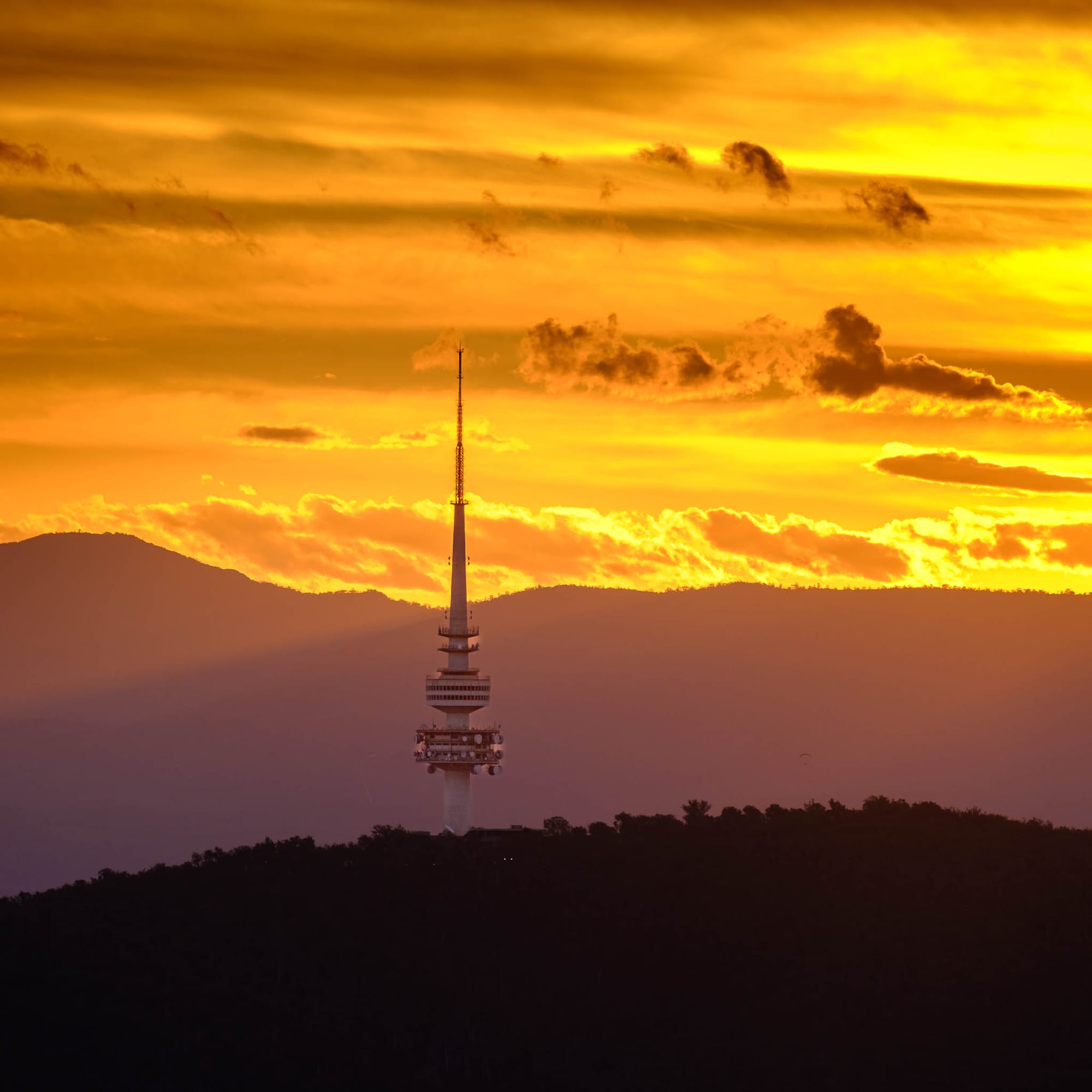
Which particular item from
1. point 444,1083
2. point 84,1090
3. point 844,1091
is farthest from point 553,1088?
point 84,1090

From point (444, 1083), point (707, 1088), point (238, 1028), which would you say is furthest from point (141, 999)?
point (707, 1088)

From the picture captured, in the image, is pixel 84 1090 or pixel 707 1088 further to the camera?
pixel 707 1088

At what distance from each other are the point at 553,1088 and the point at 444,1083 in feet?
28.3

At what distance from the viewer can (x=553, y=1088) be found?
196 meters

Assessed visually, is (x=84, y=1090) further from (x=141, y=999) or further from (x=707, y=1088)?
(x=707, y=1088)

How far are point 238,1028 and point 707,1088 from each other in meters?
37.2

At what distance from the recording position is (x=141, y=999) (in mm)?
197125

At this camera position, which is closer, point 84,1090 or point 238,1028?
point 84,1090

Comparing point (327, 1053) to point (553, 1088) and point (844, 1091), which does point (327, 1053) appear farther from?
point (844, 1091)

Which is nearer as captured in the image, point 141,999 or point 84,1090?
point 84,1090

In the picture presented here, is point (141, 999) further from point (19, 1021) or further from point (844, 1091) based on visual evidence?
point (844, 1091)

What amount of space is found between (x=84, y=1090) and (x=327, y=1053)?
71.4ft

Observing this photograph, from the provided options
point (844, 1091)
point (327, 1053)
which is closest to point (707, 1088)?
point (844, 1091)

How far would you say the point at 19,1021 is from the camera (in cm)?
18938
